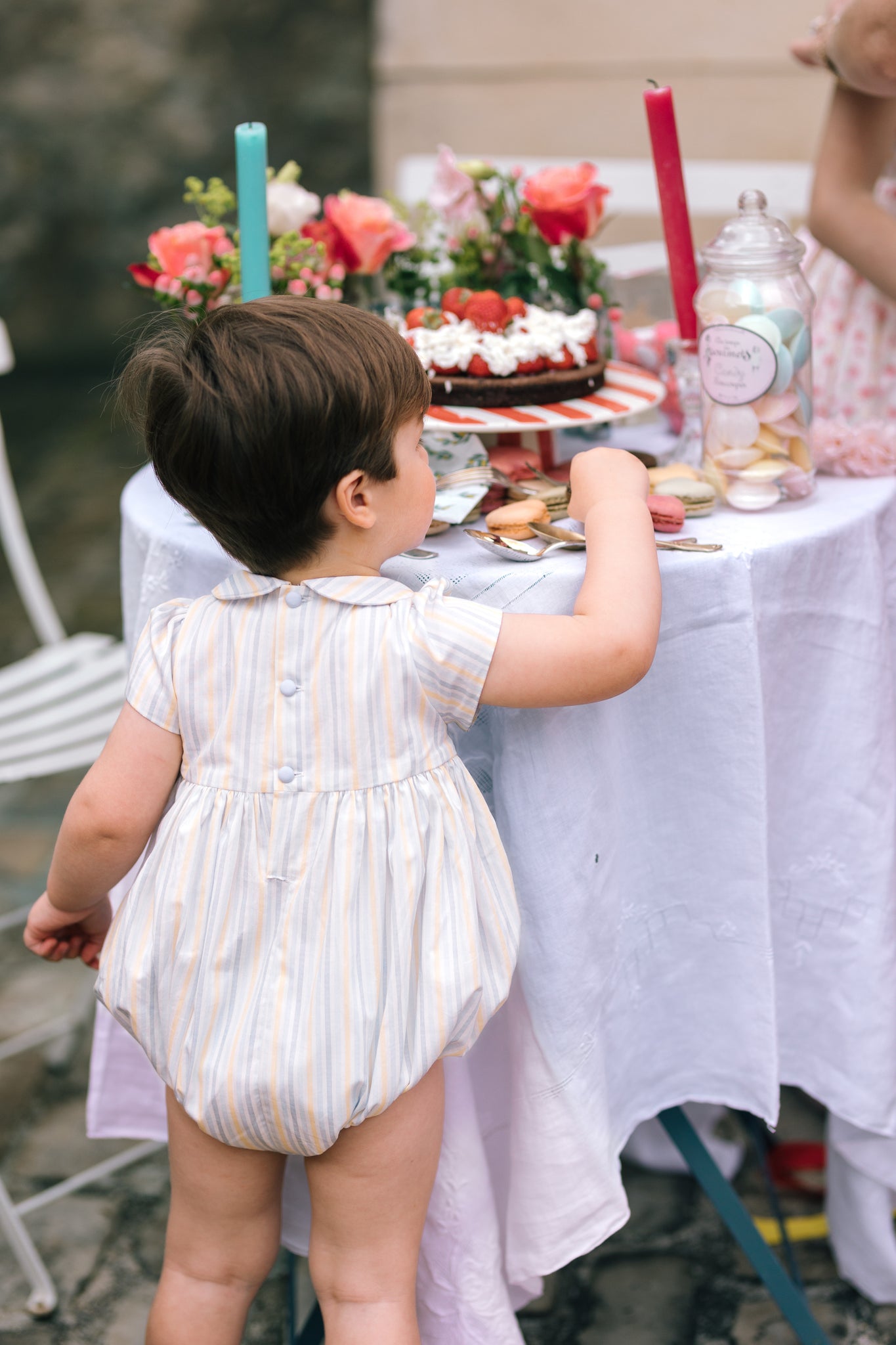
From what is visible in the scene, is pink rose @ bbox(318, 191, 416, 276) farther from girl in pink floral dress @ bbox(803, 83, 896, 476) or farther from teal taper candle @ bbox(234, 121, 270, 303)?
girl in pink floral dress @ bbox(803, 83, 896, 476)

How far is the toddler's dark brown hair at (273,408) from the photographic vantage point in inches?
35.5

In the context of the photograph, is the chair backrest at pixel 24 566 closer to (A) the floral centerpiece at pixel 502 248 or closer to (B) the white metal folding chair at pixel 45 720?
(B) the white metal folding chair at pixel 45 720

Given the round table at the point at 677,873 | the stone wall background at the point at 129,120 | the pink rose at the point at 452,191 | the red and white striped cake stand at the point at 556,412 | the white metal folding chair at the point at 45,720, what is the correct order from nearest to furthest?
the round table at the point at 677,873
the red and white striped cake stand at the point at 556,412
the pink rose at the point at 452,191
the white metal folding chair at the point at 45,720
the stone wall background at the point at 129,120

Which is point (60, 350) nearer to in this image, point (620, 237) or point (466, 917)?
point (620, 237)

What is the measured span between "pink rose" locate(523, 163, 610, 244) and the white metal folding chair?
916 millimetres

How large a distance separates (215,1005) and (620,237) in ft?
10.1

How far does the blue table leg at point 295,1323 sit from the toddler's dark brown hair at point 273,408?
35.7 inches

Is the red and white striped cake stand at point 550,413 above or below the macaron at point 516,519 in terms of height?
above

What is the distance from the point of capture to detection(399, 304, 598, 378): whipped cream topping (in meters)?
1.27

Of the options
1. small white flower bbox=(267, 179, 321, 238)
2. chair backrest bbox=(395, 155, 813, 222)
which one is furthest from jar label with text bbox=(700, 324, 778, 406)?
chair backrest bbox=(395, 155, 813, 222)

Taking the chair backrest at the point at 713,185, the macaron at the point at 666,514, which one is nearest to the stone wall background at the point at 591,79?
the chair backrest at the point at 713,185

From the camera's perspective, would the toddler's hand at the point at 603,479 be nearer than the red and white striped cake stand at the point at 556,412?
Yes

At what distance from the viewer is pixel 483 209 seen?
145cm

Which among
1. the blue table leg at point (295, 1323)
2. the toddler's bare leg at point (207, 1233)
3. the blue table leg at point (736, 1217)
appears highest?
the toddler's bare leg at point (207, 1233)
